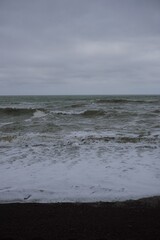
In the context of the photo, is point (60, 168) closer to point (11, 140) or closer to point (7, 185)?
point (7, 185)

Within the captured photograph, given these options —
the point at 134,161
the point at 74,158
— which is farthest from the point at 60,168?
the point at 134,161

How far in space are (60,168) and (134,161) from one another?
74.4 inches

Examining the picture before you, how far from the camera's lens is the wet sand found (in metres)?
3.29

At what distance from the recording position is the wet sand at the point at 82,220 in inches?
130

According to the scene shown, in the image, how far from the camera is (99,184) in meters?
5.13

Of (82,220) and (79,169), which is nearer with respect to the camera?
(82,220)

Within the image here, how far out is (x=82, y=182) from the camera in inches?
207

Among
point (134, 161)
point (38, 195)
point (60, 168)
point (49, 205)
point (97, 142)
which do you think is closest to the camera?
point (49, 205)

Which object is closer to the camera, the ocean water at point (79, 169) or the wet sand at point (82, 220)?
the wet sand at point (82, 220)

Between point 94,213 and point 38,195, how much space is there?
1.19 metres

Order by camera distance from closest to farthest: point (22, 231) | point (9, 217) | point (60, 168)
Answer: point (22, 231), point (9, 217), point (60, 168)

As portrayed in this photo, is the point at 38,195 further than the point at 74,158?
A: No

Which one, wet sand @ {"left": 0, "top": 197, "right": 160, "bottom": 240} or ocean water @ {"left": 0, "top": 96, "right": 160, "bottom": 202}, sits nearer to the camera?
wet sand @ {"left": 0, "top": 197, "right": 160, "bottom": 240}

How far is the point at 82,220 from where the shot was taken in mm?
3654
